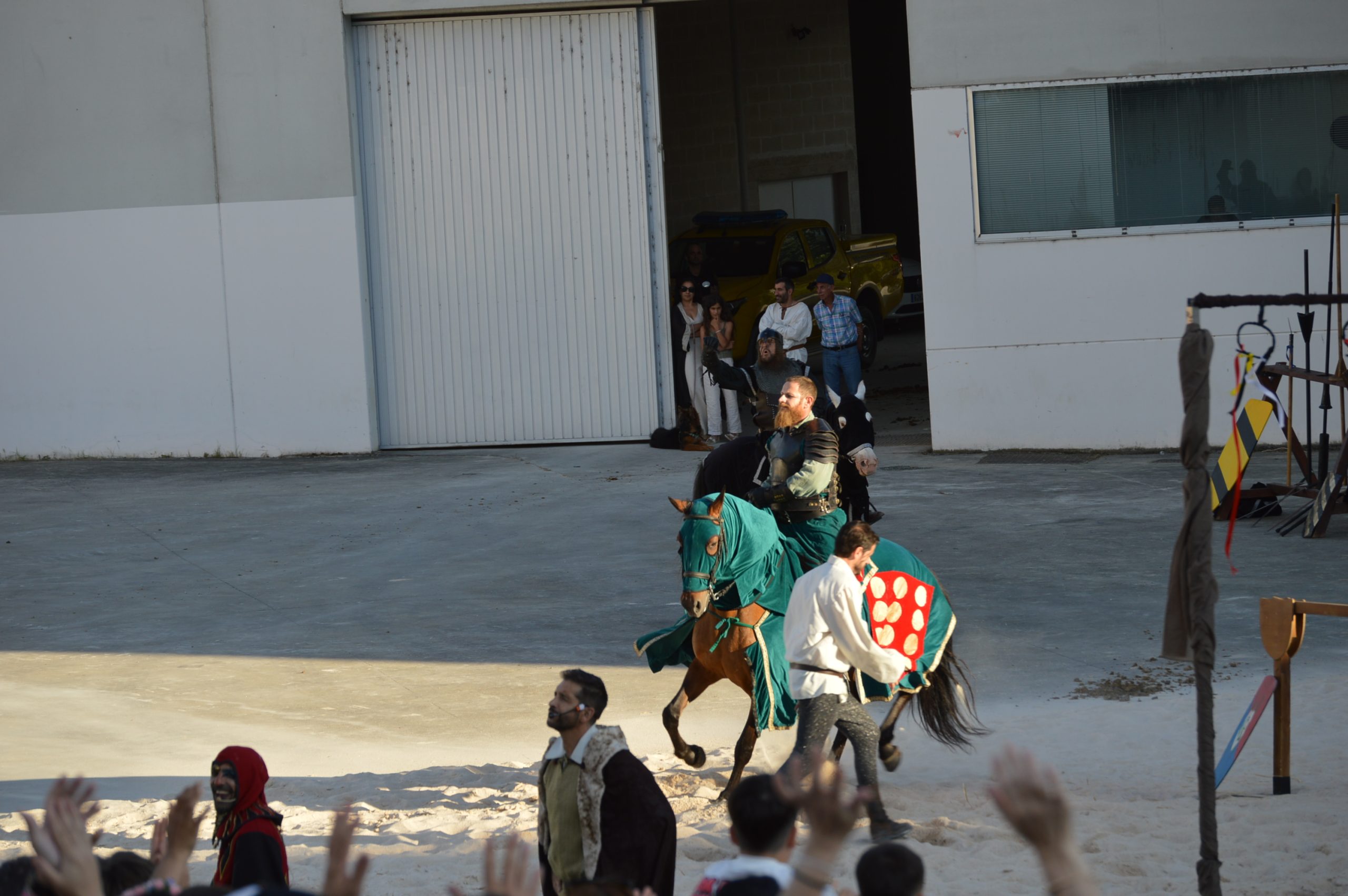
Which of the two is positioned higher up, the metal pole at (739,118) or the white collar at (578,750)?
the metal pole at (739,118)

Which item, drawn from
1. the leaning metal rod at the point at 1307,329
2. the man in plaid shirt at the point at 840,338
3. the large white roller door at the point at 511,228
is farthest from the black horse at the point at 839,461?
the large white roller door at the point at 511,228

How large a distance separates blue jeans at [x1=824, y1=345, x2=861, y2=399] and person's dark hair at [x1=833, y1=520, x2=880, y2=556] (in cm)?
958

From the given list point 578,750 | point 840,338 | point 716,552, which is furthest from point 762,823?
point 840,338

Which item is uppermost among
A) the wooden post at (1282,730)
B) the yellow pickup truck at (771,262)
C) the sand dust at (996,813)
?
the yellow pickup truck at (771,262)

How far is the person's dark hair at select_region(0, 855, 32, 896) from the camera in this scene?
11.2 feet

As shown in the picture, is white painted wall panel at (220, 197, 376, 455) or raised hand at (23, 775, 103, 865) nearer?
raised hand at (23, 775, 103, 865)

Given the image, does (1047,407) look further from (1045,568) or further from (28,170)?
(28,170)

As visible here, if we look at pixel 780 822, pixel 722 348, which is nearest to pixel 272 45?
pixel 722 348

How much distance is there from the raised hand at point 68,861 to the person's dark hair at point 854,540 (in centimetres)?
385

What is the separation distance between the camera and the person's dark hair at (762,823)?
352 cm

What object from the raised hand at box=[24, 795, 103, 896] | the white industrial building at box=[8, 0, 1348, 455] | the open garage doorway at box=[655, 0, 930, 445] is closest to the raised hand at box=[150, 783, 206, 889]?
the raised hand at box=[24, 795, 103, 896]

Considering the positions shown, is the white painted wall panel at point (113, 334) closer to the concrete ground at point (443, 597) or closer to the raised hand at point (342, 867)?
the concrete ground at point (443, 597)

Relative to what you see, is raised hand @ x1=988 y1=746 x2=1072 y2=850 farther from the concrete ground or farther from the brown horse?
the concrete ground

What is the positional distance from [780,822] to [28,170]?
53.9 ft
